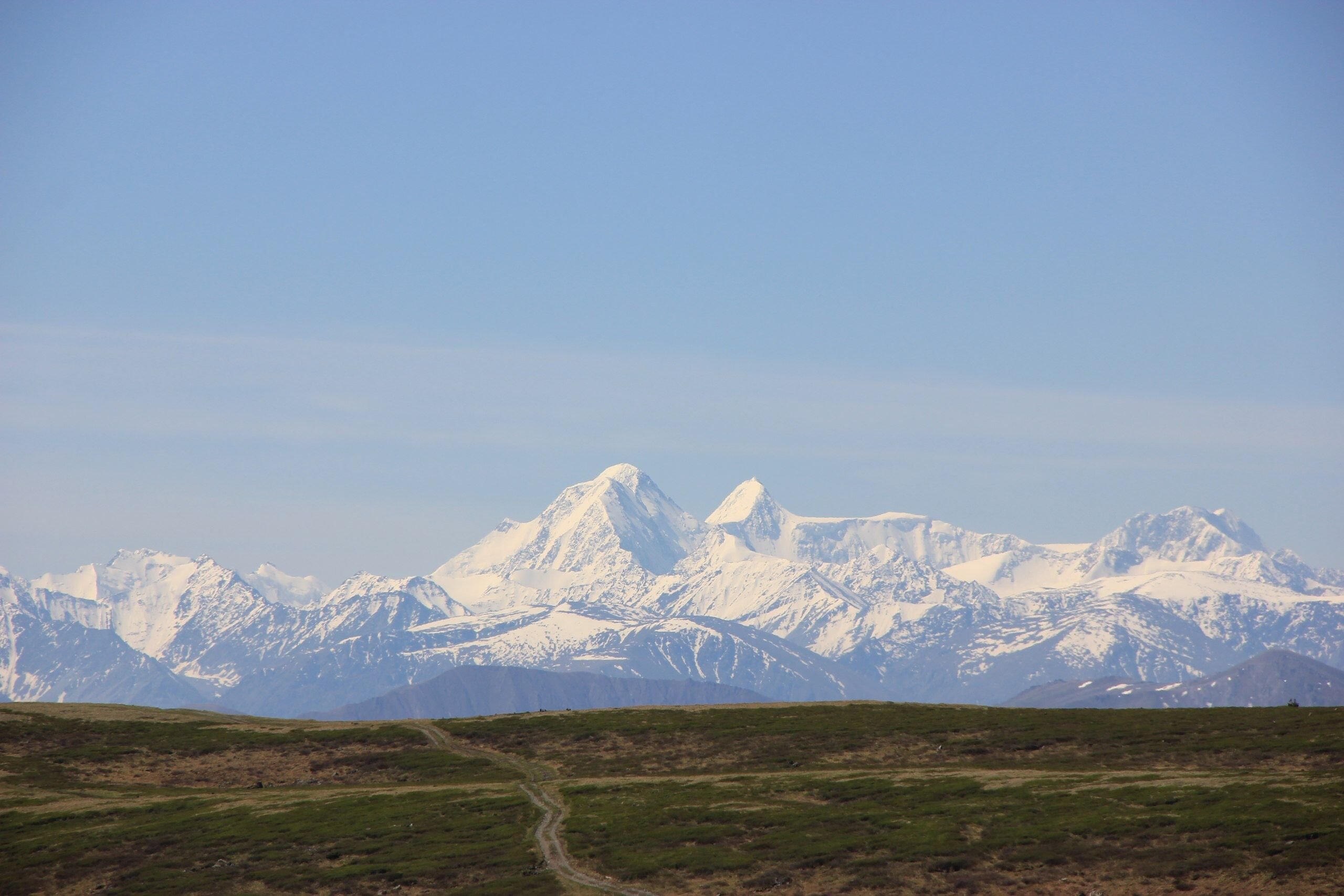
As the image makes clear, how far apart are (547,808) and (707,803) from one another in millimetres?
11781

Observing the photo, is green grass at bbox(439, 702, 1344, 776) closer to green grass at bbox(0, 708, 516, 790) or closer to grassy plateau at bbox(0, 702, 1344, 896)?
grassy plateau at bbox(0, 702, 1344, 896)

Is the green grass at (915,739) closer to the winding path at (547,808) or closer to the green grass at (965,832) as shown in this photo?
the winding path at (547,808)

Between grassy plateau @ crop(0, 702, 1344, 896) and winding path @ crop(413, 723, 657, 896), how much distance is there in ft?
2.17

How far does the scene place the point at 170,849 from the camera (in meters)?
89.3

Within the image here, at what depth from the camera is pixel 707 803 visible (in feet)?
303

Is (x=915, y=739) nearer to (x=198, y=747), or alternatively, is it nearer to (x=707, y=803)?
(x=707, y=803)

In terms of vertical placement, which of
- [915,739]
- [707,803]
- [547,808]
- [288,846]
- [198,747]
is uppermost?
[915,739]

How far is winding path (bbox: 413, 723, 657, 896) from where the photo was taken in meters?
76.2

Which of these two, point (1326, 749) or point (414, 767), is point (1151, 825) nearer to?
A: point (1326, 749)

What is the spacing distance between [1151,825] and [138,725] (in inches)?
3924

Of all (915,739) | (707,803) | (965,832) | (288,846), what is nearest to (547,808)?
(707,803)

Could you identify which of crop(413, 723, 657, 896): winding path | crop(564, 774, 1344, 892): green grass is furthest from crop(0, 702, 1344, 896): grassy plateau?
crop(413, 723, 657, 896): winding path

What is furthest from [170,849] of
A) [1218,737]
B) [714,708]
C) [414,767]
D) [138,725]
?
[1218,737]

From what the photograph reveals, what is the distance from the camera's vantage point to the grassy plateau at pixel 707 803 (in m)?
76.8
